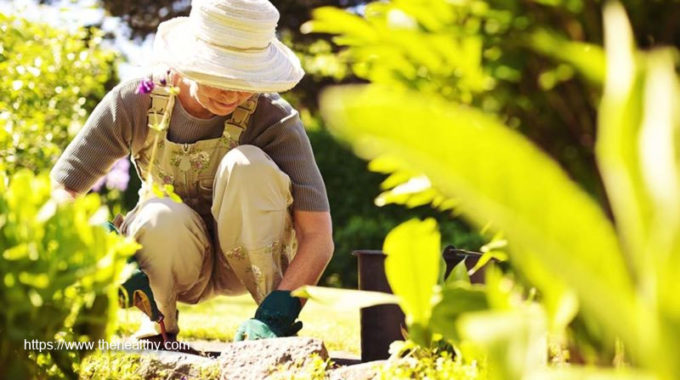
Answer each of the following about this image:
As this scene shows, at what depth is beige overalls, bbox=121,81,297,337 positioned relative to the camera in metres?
3.32

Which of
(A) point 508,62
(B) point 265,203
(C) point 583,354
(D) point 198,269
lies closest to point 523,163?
(A) point 508,62

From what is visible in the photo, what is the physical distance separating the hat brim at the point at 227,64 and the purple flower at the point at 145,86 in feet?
0.31

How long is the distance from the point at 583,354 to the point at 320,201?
80.5 inches

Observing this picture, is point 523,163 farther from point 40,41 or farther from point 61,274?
point 40,41

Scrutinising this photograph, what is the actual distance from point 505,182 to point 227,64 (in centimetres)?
227

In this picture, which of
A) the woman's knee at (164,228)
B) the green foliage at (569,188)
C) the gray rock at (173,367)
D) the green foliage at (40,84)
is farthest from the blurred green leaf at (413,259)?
the green foliage at (40,84)

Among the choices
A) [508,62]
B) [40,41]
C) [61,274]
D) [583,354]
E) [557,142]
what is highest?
[508,62]

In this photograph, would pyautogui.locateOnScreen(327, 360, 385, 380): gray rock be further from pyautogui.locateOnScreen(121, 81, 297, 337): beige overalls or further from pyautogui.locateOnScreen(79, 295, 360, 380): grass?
pyautogui.locateOnScreen(121, 81, 297, 337): beige overalls

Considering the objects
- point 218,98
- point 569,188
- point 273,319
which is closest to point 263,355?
point 273,319

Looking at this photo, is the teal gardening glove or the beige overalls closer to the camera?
the teal gardening glove

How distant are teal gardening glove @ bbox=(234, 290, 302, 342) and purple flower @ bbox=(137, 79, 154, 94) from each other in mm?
848

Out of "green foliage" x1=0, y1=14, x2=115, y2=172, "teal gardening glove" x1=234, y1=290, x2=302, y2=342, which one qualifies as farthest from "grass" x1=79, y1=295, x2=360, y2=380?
"green foliage" x1=0, y1=14, x2=115, y2=172

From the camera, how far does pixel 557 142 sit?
1.53 metres

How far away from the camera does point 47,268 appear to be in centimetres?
170
